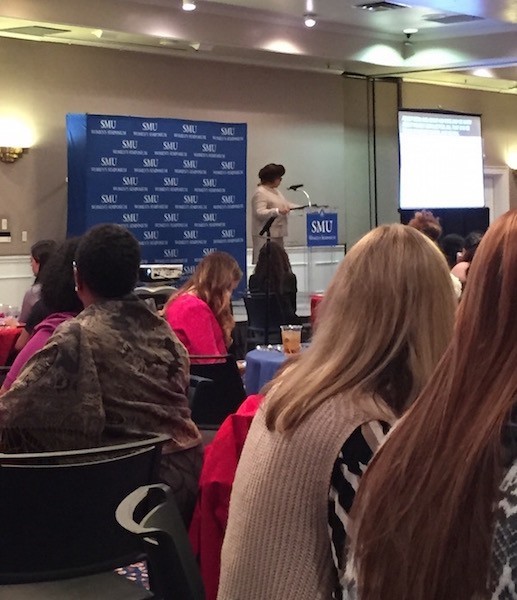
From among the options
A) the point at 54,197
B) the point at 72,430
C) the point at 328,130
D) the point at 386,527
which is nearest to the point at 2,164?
the point at 54,197

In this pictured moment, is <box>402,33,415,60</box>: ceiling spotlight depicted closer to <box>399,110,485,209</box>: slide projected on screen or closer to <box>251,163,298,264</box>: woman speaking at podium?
<box>399,110,485,209</box>: slide projected on screen

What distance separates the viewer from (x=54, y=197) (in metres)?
9.70

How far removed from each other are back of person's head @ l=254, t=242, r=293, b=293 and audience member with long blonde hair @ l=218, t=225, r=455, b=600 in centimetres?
722

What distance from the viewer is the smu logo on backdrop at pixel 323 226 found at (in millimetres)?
10977

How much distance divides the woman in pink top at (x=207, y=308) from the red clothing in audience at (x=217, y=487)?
2.66 metres

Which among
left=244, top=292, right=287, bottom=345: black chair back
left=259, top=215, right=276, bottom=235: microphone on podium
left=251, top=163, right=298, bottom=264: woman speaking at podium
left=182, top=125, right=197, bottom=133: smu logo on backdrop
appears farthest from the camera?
left=251, top=163, right=298, bottom=264: woman speaking at podium

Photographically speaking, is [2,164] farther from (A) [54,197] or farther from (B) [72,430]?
(B) [72,430]

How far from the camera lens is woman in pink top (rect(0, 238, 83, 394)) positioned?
3.15m

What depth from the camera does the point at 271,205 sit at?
10.1 meters

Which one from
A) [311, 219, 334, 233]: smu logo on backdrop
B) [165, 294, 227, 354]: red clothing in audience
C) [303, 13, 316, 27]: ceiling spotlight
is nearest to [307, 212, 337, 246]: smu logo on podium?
[311, 219, 334, 233]: smu logo on backdrop

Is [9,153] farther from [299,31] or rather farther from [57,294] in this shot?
[57,294]

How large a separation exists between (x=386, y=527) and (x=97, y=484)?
1488mm

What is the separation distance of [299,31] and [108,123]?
260 centimetres

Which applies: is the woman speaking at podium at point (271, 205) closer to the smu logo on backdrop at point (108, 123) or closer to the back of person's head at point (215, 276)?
the smu logo on backdrop at point (108, 123)
